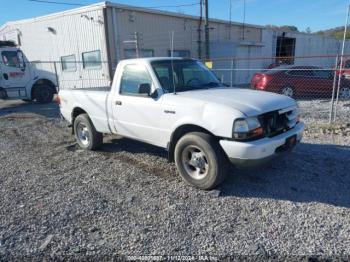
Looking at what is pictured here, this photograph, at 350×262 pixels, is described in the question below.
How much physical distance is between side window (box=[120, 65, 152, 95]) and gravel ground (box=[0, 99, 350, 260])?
139 cm

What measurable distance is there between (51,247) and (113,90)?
3.03 m

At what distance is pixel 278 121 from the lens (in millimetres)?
4141

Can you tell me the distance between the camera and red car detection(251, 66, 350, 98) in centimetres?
1252

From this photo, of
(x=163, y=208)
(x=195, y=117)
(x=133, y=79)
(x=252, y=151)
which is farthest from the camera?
(x=133, y=79)

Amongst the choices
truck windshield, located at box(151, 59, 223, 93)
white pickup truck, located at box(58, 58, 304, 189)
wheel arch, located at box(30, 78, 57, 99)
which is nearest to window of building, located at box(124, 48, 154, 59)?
wheel arch, located at box(30, 78, 57, 99)

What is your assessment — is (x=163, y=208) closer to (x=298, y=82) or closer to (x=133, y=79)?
(x=133, y=79)

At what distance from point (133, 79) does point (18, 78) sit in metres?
11.1

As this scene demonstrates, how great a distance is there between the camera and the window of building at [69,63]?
695 inches

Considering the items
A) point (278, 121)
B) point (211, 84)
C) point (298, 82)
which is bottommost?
point (298, 82)

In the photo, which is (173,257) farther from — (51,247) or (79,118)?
(79,118)

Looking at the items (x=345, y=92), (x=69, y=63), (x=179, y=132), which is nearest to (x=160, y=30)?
(x=69, y=63)

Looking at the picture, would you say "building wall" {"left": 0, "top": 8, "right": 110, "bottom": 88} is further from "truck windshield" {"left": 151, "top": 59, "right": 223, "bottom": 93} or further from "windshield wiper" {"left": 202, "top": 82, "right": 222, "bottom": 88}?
"windshield wiper" {"left": 202, "top": 82, "right": 222, "bottom": 88}

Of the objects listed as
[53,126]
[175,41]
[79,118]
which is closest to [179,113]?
[79,118]

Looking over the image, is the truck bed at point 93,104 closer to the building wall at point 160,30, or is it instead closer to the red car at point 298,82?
the red car at point 298,82
